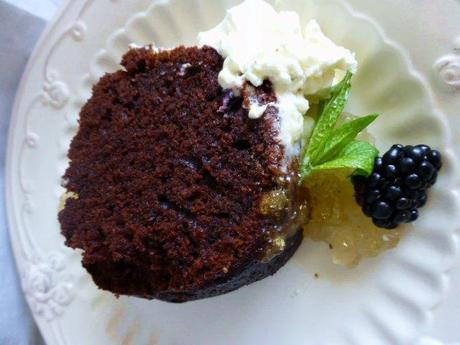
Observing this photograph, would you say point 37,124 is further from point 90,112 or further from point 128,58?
point 128,58

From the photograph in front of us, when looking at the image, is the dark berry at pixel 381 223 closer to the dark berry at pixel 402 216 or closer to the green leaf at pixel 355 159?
the dark berry at pixel 402 216

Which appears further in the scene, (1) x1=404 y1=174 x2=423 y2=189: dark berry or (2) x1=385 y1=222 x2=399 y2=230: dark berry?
(2) x1=385 y1=222 x2=399 y2=230: dark berry

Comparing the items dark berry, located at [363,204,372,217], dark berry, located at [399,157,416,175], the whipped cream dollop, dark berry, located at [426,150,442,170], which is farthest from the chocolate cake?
dark berry, located at [426,150,442,170]

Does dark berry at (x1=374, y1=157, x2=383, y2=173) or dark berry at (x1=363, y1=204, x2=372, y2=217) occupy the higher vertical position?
dark berry at (x1=374, y1=157, x2=383, y2=173)

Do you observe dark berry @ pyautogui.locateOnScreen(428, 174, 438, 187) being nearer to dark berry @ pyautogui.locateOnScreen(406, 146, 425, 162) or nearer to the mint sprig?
dark berry @ pyautogui.locateOnScreen(406, 146, 425, 162)

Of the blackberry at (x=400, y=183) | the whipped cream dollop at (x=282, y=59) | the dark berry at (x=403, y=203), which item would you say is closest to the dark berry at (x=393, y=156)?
the blackberry at (x=400, y=183)
